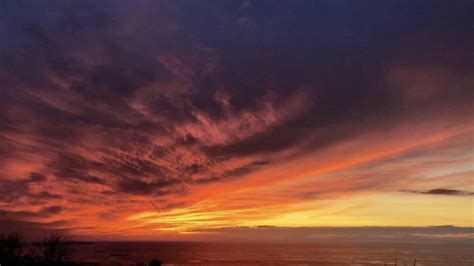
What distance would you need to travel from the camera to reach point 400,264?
166 meters

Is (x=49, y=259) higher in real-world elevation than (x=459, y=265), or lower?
higher

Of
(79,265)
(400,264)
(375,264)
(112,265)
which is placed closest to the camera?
(79,265)

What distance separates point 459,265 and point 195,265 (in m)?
105

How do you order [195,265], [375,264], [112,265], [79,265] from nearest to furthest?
[79,265], [112,265], [195,265], [375,264]

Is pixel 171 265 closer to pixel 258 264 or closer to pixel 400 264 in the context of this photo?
pixel 258 264

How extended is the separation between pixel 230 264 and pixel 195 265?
14.4 metres

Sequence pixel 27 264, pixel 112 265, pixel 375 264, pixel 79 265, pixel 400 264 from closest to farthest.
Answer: pixel 27 264
pixel 79 265
pixel 112 265
pixel 375 264
pixel 400 264

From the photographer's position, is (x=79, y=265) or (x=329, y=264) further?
(x=329, y=264)

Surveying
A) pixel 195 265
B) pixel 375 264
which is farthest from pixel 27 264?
pixel 375 264

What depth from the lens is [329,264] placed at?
154m

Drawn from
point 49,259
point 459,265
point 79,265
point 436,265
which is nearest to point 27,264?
point 49,259

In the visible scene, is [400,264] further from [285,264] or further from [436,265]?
[285,264]

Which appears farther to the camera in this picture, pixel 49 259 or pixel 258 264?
pixel 258 264

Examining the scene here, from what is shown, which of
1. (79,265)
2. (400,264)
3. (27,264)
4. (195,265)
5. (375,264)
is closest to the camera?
(27,264)
